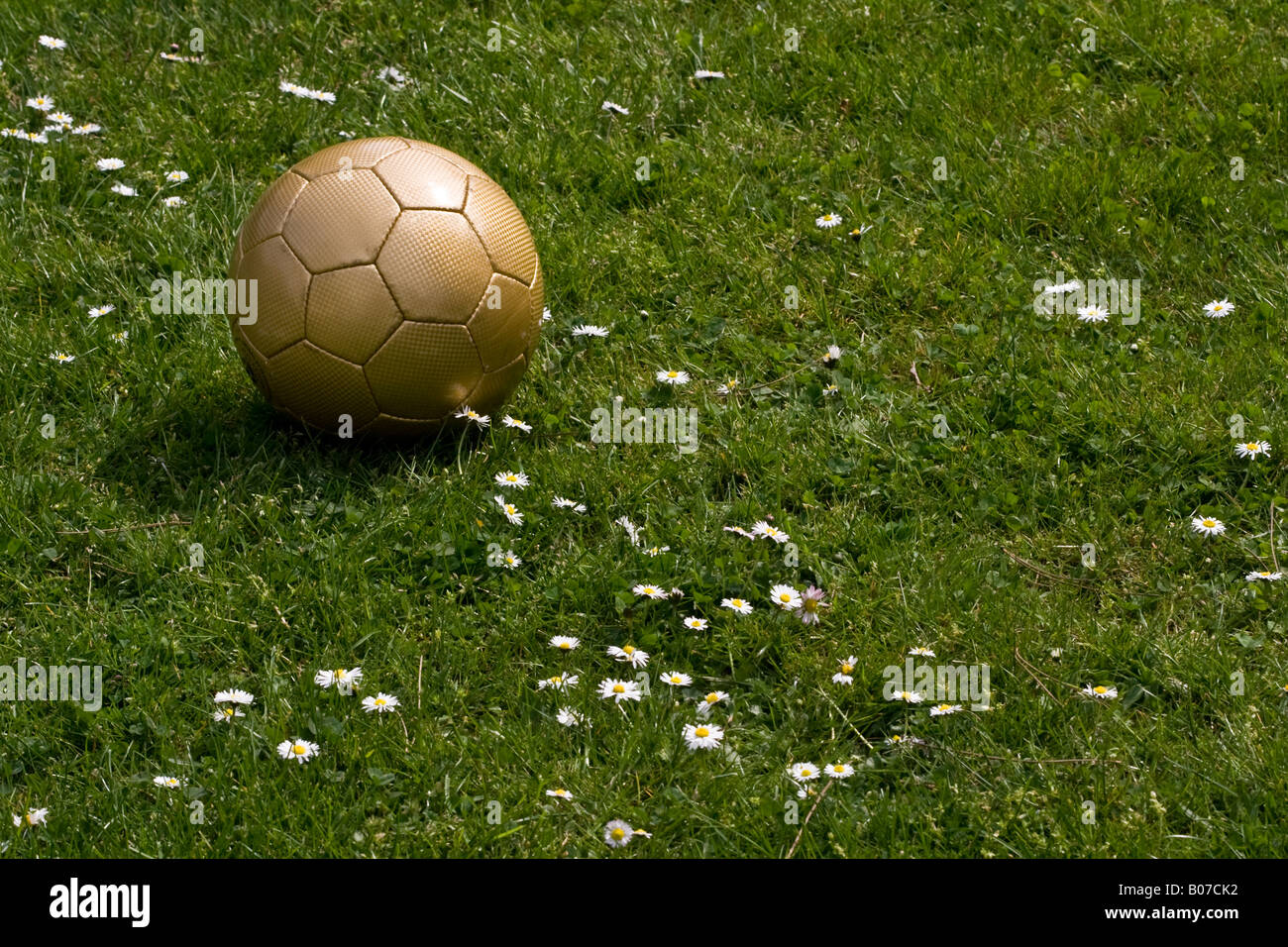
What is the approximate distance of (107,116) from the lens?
703 cm

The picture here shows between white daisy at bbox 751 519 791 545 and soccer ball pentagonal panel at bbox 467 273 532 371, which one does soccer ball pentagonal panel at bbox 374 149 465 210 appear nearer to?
soccer ball pentagonal panel at bbox 467 273 532 371

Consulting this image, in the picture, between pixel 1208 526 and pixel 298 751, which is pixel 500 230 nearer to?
pixel 298 751

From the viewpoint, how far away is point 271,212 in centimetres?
506

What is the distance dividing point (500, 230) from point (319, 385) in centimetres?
81

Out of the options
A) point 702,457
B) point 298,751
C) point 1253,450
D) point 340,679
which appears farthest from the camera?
point 702,457

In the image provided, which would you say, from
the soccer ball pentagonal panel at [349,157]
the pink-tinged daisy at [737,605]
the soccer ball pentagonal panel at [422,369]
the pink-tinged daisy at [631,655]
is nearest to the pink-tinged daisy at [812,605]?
the pink-tinged daisy at [737,605]

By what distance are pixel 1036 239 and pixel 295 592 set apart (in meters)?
3.48

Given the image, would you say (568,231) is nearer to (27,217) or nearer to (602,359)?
(602,359)

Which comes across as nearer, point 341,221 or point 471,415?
point 341,221

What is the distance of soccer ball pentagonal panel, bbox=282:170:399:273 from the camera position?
4.88 metres

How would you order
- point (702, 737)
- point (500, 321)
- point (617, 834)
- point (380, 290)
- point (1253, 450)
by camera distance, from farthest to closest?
point (1253, 450), point (500, 321), point (380, 290), point (702, 737), point (617, 834)

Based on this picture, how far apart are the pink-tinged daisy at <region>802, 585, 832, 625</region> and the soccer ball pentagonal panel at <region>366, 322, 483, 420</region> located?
4.41 ft

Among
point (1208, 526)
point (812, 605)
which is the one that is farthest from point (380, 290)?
point (1208, 526)

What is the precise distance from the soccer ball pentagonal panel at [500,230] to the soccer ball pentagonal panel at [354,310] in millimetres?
403
